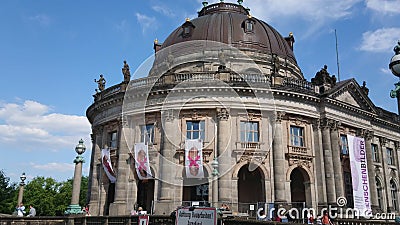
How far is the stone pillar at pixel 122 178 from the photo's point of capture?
105 feet

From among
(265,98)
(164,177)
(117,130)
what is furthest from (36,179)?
(265,98)

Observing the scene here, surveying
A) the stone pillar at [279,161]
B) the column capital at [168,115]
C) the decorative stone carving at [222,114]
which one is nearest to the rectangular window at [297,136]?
the stone pillar at [279,161]

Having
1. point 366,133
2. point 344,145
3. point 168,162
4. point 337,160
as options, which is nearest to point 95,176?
point 168,162

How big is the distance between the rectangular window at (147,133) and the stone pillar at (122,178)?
1419 millimetres

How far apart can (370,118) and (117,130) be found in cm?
2488

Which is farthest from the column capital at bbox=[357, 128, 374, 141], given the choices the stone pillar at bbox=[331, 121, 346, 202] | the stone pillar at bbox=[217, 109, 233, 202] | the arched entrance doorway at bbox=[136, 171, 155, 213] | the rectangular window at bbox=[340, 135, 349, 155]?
the arched entrance doorway at bbox=[136, 171, 155, 213]

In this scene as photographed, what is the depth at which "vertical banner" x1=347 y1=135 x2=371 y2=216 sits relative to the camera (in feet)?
109

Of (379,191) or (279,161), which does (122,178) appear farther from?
(379,191)

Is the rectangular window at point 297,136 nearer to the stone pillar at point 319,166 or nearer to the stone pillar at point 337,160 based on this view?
the stone pillar at point 319,166

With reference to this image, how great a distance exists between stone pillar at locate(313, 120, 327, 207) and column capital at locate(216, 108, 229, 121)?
8.40 meters

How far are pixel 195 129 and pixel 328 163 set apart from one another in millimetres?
11736

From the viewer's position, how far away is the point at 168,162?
1230 inches

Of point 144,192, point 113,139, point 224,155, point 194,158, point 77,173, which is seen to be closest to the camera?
point 77,173

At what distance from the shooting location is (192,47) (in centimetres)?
4047
